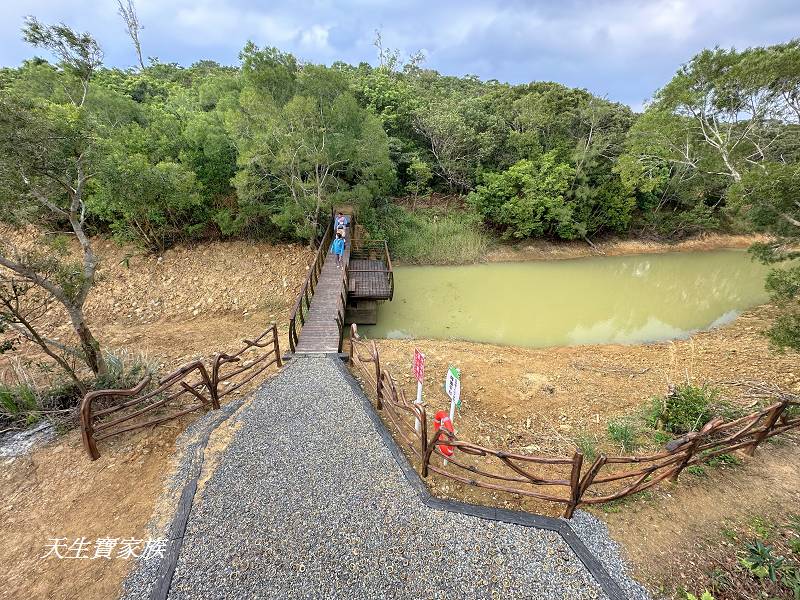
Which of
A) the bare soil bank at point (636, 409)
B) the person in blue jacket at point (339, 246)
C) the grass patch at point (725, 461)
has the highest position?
the person in blue jacket at point (339, 246)

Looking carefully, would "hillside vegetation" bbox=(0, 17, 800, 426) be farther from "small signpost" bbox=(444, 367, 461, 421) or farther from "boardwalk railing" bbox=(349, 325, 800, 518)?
"small signpost" bbox=(444, 367, 461, 421)

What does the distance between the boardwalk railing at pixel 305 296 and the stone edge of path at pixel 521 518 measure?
334 cm

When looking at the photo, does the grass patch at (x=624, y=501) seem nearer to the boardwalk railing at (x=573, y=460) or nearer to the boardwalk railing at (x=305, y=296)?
the boardwalk railing at (x=573, y=460)

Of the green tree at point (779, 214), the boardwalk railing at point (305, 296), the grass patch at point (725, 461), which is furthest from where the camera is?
the boardwalk railing at point (305, 296)

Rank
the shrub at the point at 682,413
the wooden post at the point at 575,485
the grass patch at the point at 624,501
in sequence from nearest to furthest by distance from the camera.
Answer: the wooden post at the point at 575,485
the grass patch at the point at 624,501
the shrub at the point at 682,413

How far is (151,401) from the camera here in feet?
17.5

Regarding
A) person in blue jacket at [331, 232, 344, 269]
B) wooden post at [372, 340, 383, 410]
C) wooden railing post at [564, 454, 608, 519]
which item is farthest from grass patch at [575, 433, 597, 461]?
person in blue jacket at [331, 232, 344, 269]

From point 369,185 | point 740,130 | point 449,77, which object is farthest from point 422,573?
point 449,77

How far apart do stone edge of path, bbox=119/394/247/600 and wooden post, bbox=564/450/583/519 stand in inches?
148

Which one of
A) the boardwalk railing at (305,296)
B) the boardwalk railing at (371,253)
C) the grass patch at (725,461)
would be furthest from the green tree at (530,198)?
the grass patch at (725,461)

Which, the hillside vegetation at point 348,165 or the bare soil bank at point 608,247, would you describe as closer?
the hillside vegetation at point 348,165

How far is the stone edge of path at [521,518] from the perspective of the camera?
3031 mm

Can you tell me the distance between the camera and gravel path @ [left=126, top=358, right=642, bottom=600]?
302 cm

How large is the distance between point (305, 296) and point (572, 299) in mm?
9927
